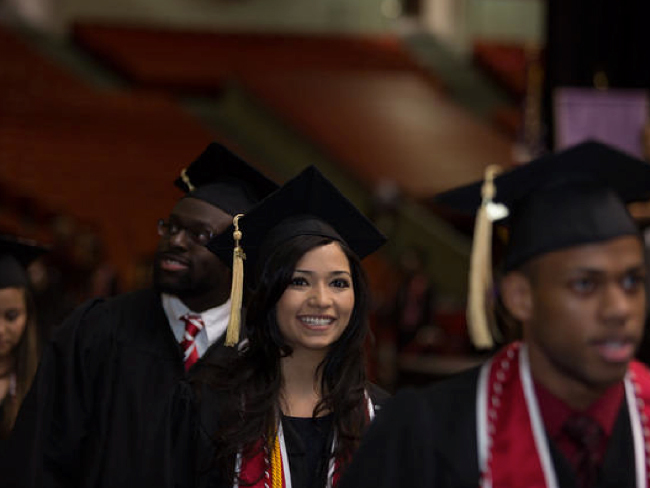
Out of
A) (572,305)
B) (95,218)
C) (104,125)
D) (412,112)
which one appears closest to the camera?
(572,305)

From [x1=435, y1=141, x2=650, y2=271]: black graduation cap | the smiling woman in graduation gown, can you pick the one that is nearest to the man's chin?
the smiling woman in graduation gown

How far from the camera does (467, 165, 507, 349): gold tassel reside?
85.3 inches

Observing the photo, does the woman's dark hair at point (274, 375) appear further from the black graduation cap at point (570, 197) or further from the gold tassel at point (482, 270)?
the black graduation cap at point (570, 197)

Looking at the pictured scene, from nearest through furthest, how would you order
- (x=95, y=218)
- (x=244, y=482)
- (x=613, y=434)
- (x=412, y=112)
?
1. (x=613, y=434)
2. (x=244, y=482)
3. (x=95, y=218)
4. (x=412, y=112)

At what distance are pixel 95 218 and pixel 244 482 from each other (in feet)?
43.0

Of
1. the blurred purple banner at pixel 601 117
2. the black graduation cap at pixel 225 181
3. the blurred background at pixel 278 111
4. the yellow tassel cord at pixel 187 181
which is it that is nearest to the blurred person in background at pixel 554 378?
the black graduation cap at pixel 225 181

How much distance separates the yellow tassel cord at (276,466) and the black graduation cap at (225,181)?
2.99ft

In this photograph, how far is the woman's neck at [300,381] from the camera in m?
2.90

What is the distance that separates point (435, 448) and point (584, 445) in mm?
274

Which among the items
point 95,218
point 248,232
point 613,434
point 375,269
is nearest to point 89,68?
point 95,218

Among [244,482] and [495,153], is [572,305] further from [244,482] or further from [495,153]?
[495,153]

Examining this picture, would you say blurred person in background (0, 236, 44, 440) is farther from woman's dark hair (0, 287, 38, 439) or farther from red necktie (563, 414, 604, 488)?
red necktie (563, 414, 604, 488)

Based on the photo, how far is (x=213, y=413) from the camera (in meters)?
2.98

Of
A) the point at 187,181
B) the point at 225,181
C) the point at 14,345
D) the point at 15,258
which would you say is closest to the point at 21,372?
the point at 14,345
